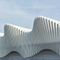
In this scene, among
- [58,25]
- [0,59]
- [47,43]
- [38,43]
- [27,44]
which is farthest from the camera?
[0,59]

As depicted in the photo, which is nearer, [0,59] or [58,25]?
[58,25]

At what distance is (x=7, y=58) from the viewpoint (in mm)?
42156

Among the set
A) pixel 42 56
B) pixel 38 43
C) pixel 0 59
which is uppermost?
pixel 38 43

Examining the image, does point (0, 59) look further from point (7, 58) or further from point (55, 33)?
point (55, 33)

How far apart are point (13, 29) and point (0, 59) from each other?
31.7 feet

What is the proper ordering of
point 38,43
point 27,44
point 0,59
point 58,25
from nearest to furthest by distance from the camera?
1. point 58,25
2. point 38,43
3. point 27,44
4. point 0,59

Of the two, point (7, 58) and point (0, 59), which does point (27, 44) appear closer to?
point (7, 58)

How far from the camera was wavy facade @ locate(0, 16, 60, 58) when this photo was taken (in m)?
30.7

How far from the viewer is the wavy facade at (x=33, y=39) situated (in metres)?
30.7

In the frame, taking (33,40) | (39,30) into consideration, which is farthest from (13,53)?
(39,30)

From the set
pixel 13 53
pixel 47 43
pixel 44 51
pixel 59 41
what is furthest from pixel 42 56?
pixel 13 53

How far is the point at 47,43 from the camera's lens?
31906mm

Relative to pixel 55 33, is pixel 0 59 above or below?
below

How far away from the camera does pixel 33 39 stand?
34938 millimetres
